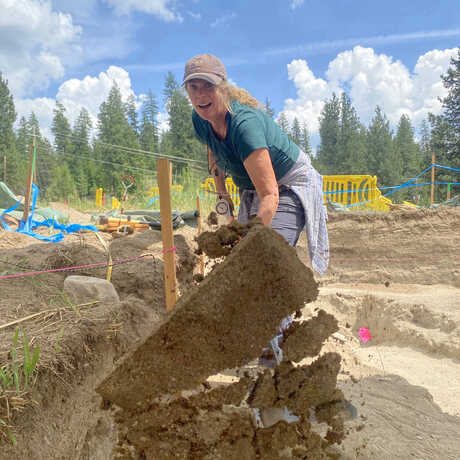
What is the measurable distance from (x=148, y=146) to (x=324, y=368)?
45.0 m

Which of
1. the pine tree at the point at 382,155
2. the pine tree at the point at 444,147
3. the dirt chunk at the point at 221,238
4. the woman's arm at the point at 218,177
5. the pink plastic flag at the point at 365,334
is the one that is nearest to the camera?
the dirt chunk at the point at 221,238

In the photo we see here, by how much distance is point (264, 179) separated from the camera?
1524mm

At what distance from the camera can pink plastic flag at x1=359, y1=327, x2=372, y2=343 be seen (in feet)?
14.3

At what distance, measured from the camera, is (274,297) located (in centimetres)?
109

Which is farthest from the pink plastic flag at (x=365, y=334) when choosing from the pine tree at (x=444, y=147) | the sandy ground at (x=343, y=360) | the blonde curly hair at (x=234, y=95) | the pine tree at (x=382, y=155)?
the pine tree at (x=382, y=155)

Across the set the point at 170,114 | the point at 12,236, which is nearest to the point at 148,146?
the point at 170,114

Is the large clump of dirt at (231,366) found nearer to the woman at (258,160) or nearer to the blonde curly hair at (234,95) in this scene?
the woman at (258,160)

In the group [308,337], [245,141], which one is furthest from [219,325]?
[245,141]

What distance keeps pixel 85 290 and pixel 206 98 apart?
4.71ft

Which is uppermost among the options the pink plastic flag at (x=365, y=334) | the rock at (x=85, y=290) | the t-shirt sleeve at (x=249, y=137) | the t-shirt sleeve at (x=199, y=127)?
the t-shirt sleeve at (x=199, y=127)

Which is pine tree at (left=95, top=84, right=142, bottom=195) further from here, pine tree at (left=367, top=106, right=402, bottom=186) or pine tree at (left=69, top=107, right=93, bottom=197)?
pine tree at (left=367, top=106, right=402, bottom=186)

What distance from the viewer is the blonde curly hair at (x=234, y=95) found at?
1621 millimetres

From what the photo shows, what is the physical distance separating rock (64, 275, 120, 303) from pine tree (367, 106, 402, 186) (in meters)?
37.1

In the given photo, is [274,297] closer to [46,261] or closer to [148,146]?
[46,261]
